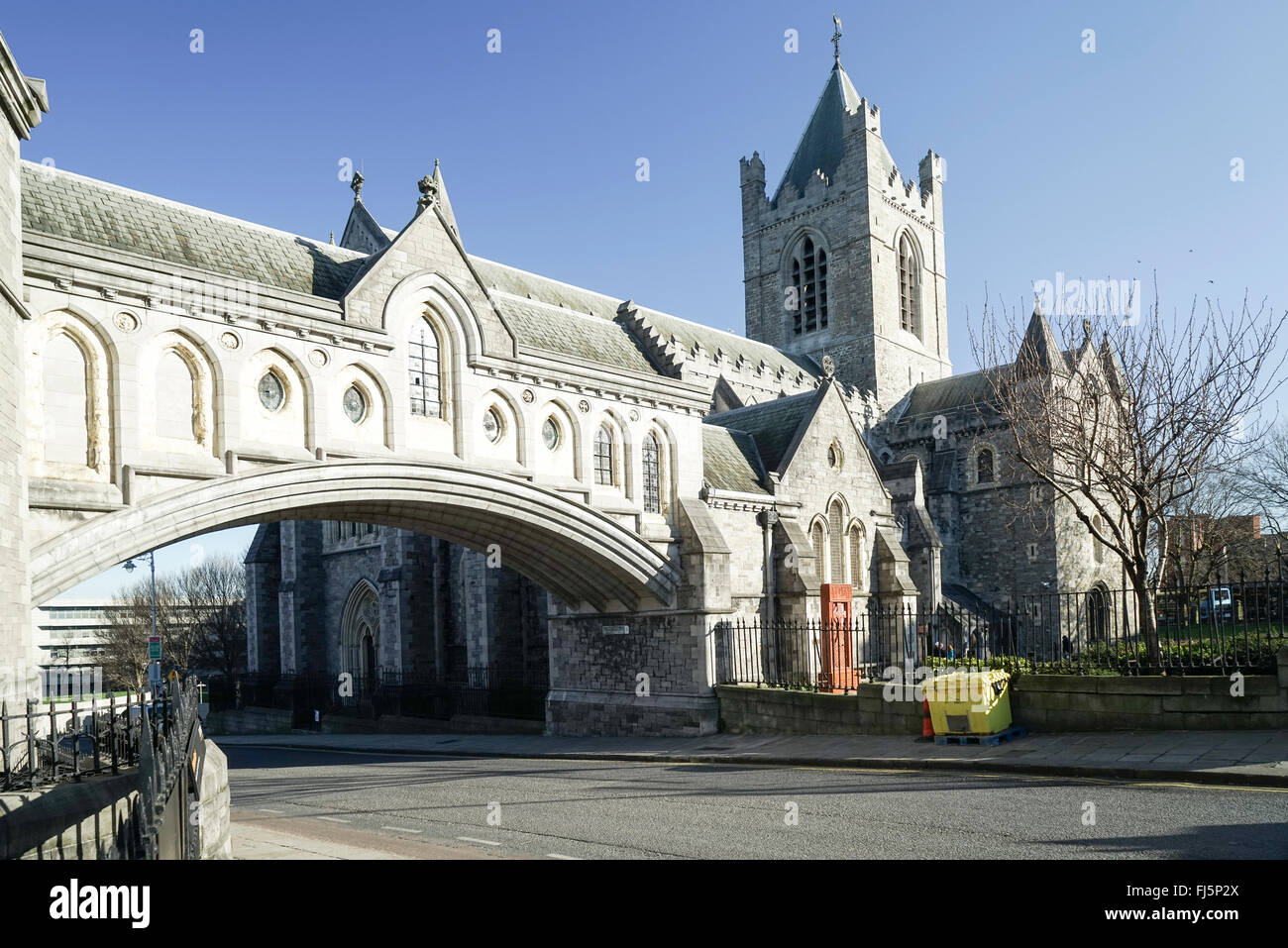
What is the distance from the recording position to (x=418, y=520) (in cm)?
1914

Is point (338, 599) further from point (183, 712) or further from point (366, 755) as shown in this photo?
point (183, 712)

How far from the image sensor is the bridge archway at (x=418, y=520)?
13.1 meters

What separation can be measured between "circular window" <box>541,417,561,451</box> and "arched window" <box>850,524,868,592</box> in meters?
10.3

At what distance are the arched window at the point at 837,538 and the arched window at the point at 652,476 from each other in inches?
248

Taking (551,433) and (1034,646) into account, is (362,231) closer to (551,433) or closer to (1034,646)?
(551,433)

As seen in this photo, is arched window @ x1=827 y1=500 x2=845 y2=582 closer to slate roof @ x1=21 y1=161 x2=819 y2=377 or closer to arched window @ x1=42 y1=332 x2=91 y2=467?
slate roof @ x1=21 y1=161 x2=819 y2=377

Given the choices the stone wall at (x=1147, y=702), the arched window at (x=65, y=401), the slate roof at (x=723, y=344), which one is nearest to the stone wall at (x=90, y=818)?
the arched window at (x=65, y=401)

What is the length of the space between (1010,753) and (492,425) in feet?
33.3

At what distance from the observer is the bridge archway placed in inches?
517

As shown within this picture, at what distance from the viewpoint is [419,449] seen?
17.0 m

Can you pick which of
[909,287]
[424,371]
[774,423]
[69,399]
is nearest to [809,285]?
[909,287]

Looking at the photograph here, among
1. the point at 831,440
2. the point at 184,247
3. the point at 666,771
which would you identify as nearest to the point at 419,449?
the point at 184,247

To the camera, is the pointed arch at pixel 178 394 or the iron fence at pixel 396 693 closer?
the pointed arch at pixel 178 394

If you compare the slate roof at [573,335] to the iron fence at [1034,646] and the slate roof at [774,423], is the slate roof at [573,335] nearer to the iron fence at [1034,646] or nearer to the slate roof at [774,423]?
the slate roof at [774,423]
